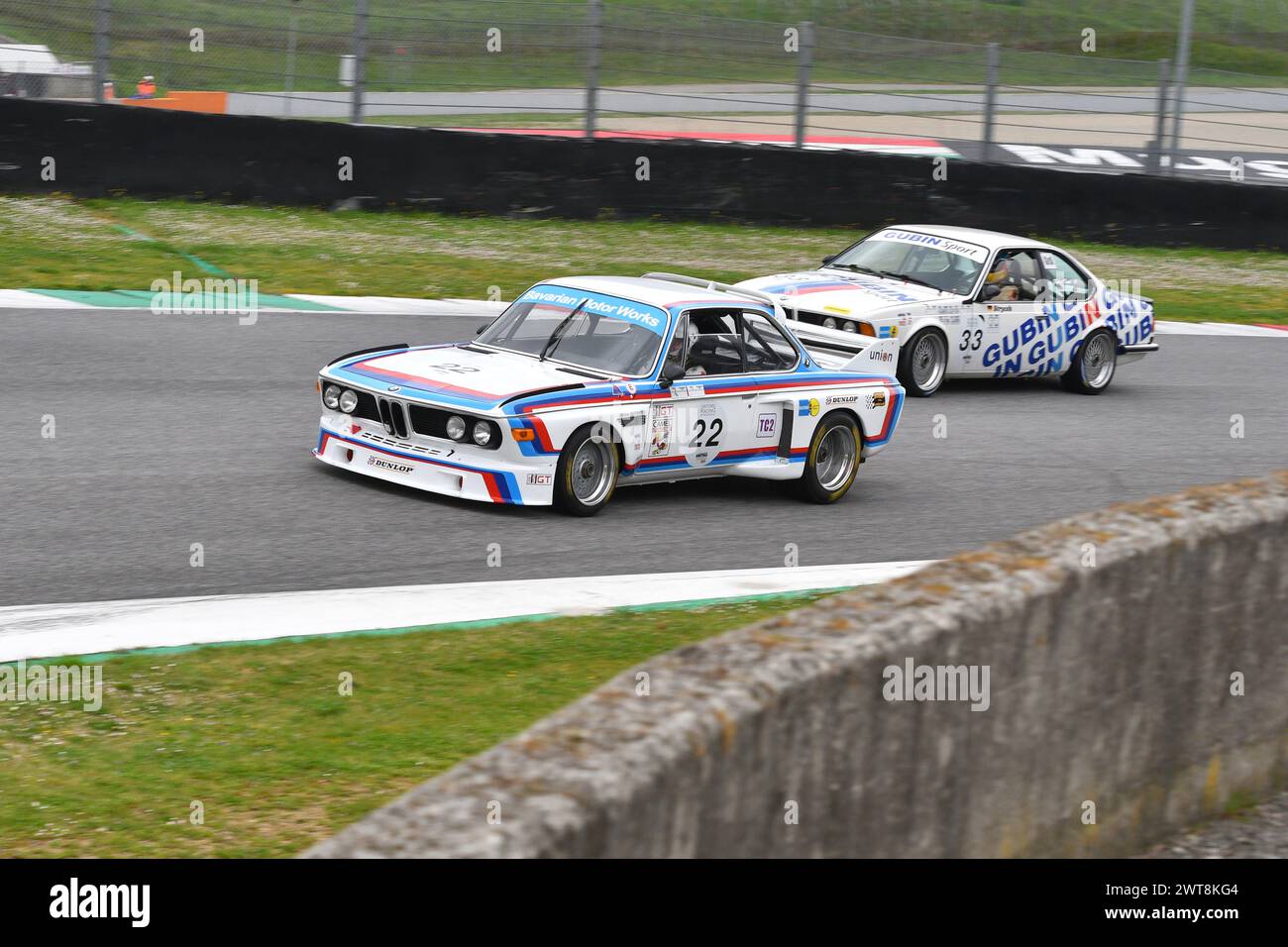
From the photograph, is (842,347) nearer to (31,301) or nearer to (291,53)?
(31,301)

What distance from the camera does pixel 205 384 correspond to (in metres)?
11.8

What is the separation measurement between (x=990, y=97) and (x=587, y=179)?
19.1 ft

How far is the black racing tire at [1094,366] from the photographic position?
49.6ft

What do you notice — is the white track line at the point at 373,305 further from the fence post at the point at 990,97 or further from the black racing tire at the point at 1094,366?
the fence post at the point at 990,97

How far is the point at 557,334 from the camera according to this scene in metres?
10.1

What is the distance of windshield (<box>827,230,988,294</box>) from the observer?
14109mm

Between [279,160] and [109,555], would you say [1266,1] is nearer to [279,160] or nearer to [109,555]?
[279,160]

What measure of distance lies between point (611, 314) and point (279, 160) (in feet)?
28.4

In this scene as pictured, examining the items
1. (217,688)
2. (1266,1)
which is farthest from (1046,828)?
(1266,1)

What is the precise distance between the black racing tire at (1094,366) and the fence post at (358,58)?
27.2 feet

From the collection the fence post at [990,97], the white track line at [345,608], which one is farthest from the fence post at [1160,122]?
the white track line at [345,608]

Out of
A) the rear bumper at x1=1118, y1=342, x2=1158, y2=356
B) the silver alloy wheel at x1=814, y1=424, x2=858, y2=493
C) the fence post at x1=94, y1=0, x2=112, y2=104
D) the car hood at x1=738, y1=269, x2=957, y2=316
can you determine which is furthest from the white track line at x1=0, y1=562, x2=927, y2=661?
the fence post at x1=94, y1=0, x2=112, y2=104

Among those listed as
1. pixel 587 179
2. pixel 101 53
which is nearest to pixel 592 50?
pixel 587 179

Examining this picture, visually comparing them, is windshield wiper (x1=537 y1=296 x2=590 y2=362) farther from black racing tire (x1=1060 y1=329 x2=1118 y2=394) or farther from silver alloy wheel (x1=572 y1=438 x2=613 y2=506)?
black racing tire (x1=1060 y1=329 x2=1118 y2=394)
